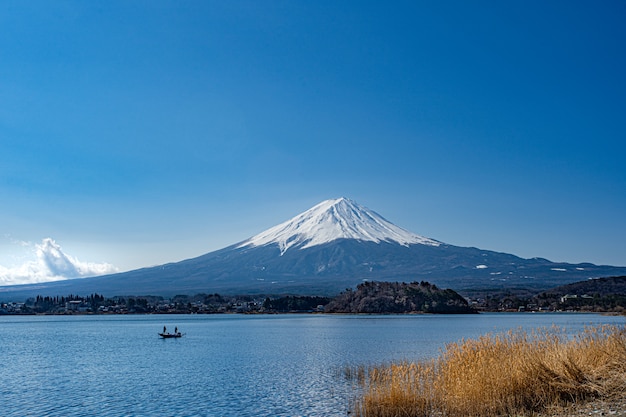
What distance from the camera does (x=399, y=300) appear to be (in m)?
113

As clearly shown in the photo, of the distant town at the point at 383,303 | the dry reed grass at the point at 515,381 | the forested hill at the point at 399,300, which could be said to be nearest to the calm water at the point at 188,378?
the dry reed grass at the point at 515,381

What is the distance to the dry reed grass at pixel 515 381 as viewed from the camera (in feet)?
42.3

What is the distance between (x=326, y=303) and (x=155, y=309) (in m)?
35.9

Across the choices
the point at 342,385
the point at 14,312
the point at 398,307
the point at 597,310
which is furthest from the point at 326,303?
the point at 342,385

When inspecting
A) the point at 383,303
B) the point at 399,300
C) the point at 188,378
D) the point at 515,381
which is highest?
the point at 399,300

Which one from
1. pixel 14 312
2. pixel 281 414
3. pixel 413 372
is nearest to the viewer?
pixel 413 372

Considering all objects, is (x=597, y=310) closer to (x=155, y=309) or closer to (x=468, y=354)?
(x=155, y=309)

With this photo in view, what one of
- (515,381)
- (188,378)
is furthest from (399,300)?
(515,381)

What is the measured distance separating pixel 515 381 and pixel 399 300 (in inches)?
3977

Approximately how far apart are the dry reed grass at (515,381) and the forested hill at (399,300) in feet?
314

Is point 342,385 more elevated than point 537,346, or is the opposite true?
A: point 537,346

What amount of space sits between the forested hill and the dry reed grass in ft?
314

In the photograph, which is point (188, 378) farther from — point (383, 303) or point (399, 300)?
point (383, 303)

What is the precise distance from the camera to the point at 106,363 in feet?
100
